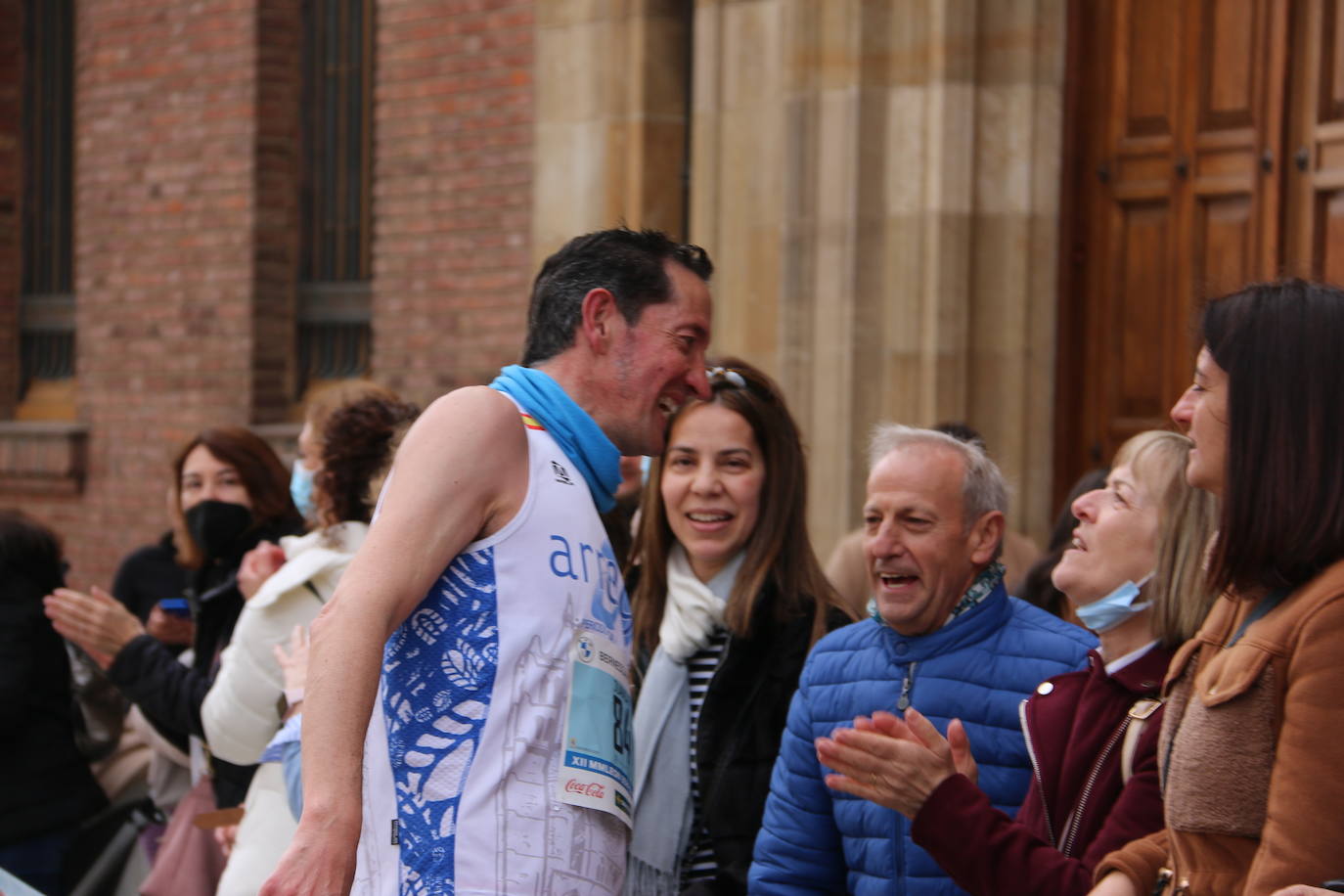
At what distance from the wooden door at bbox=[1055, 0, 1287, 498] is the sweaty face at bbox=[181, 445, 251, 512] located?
3.28 m

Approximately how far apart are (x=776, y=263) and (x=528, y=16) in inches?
94.7

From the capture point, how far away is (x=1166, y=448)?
330 cm

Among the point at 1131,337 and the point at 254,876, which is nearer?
the point at 254,876

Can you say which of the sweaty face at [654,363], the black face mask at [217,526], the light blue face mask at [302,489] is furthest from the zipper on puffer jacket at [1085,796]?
the black face mask at [217,526]

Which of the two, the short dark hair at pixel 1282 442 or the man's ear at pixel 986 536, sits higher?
the short dark hair at pixel 1282 442

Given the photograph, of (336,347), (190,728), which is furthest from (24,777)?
(336,347)

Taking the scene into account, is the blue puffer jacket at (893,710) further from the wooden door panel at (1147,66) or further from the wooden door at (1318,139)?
the wooden door panel at (1147,66)

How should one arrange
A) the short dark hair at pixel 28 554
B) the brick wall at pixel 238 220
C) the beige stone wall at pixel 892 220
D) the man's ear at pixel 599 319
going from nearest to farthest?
the man's ear at pixel 599 319
the short dark hair at pixel 28 554
the beige stone wall at pixel 892 220
the brick wall at pixel 238 220

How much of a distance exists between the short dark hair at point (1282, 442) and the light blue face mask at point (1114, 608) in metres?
0.67

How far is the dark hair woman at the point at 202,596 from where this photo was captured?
5.07 m

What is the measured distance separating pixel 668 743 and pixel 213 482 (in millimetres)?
2522

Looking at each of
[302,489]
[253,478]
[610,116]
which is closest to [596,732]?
[302,489]

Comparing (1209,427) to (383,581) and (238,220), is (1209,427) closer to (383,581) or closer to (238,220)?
(383,581)

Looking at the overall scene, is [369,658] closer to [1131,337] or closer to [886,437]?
[886,437]
